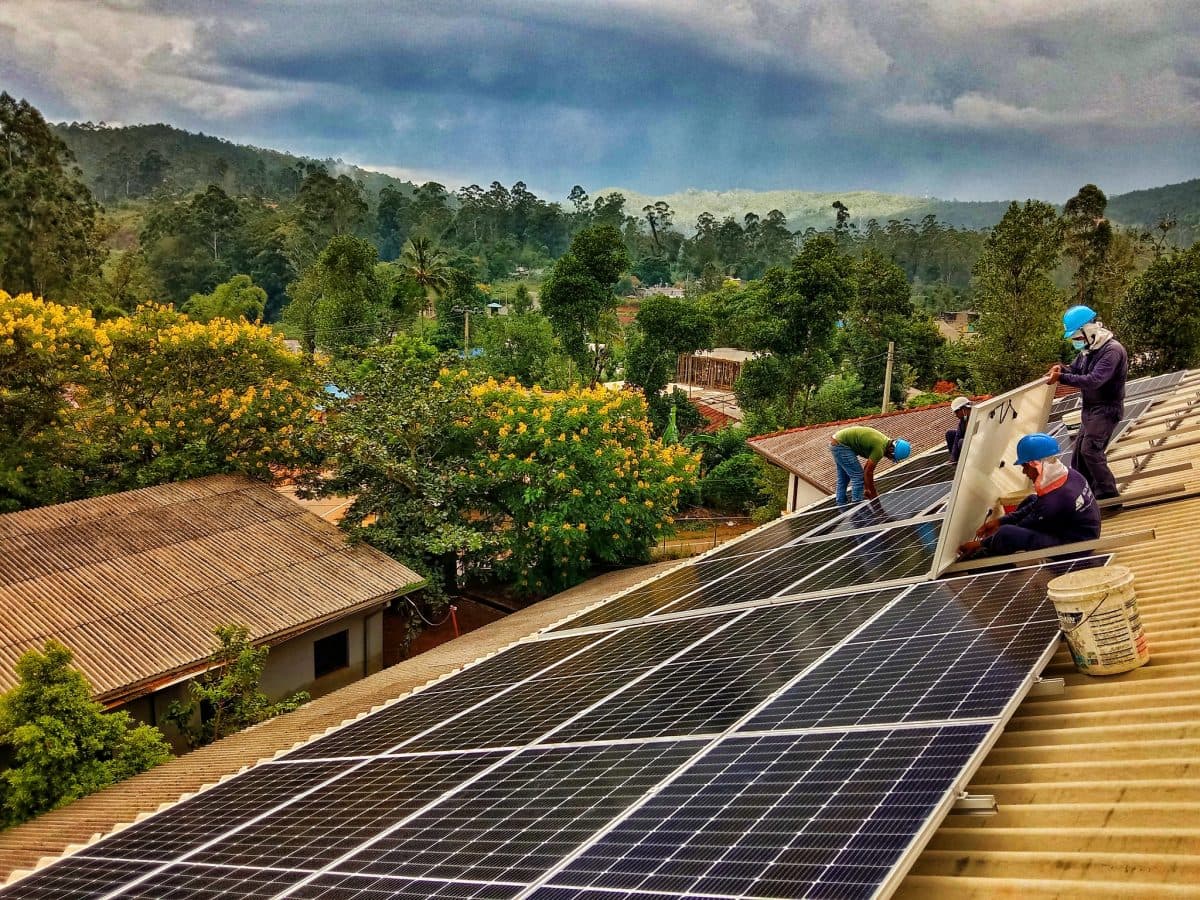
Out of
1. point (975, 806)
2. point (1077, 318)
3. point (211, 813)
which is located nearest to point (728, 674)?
point (975, 806)

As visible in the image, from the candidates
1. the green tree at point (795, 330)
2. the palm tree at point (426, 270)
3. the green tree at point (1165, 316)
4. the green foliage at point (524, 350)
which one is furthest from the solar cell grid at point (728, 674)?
the palm tree at point (426, 270)

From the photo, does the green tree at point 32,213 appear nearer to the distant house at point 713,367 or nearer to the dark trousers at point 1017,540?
the distant house at point 713,367

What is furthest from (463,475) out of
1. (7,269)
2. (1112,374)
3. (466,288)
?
(466,288)

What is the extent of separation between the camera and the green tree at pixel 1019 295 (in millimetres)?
39469

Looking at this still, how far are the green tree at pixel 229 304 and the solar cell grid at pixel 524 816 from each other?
215ft

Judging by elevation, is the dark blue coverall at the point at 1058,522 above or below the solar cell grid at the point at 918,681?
above

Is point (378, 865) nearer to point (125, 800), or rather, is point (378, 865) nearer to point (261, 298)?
point (125, 800)

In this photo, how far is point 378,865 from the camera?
523 centimetres

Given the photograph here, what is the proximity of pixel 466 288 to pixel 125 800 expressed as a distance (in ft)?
203

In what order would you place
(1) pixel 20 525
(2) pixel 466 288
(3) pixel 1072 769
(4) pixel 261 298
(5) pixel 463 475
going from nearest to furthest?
(3) pixel 1072 769, (1) pixel 20 525, (5) pixel 463 475, (2) pixel 466 288, (4) pixel 261 298

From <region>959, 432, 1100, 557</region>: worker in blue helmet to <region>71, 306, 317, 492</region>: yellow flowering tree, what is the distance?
1951 cm

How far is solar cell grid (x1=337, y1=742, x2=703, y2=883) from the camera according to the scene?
15.6ft

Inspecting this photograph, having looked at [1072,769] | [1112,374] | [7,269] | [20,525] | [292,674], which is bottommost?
[292,674]

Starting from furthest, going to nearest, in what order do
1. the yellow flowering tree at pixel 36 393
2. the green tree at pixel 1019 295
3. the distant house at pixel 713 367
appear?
the distant house at pixel 713 367 < the green tree at pixel 1019 295 < the yellow flowering tree at pixel 36 393
